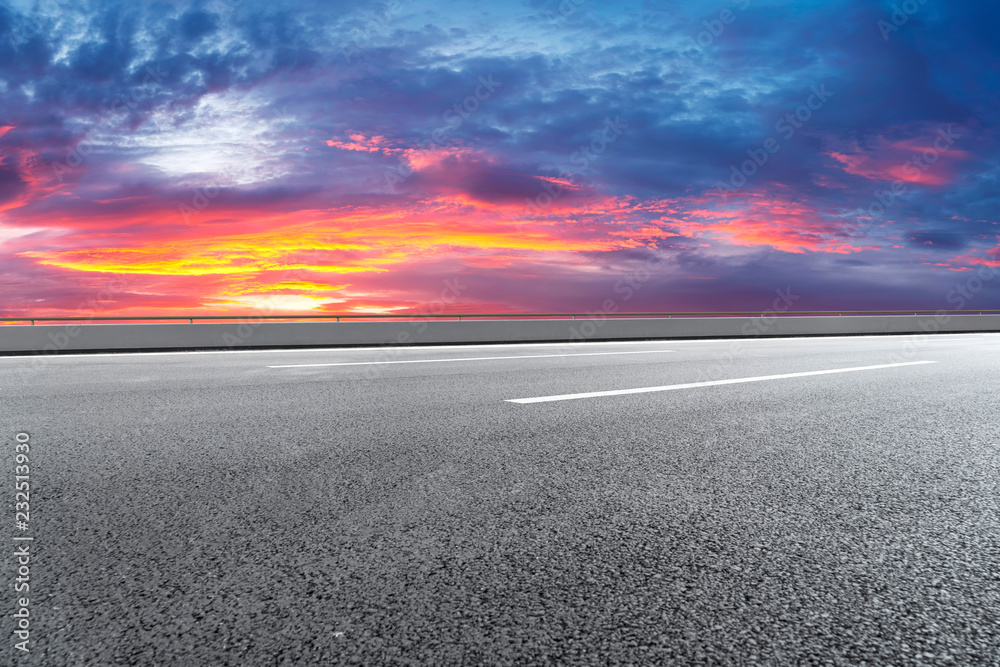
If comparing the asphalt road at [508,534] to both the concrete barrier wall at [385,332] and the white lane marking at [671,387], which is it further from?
the concrete barrier wall at [385,332]

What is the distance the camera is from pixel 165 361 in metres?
12.6

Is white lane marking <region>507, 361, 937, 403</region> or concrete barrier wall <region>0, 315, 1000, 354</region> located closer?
white lane marking <region>507, 361, 937, 403</region>

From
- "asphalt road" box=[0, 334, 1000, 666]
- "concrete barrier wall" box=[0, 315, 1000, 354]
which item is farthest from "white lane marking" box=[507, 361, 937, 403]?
"concrete barrier wall" box=[0, 315, 1000, 354]

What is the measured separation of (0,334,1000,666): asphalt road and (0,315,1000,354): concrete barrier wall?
34.5ft

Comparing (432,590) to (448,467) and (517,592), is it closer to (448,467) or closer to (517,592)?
(517,592)

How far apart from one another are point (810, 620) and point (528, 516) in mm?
1410

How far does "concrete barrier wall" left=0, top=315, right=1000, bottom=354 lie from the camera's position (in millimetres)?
15953

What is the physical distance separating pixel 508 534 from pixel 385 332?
1695 cm

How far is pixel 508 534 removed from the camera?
3.11 m

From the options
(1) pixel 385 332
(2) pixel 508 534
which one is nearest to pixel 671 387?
(2) pixel 508 534

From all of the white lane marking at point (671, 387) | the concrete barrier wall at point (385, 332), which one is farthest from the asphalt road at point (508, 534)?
the concrete barrier wall at point (385, 332)

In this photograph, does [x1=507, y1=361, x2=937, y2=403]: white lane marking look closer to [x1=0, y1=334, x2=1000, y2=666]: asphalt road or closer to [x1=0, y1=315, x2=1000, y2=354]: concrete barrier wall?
[x1=0, y1=334, x2=1000, y2=666]: asphalt road

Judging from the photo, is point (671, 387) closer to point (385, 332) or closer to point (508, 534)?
point (508, 534)

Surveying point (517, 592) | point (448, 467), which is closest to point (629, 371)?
point (448, 467)
